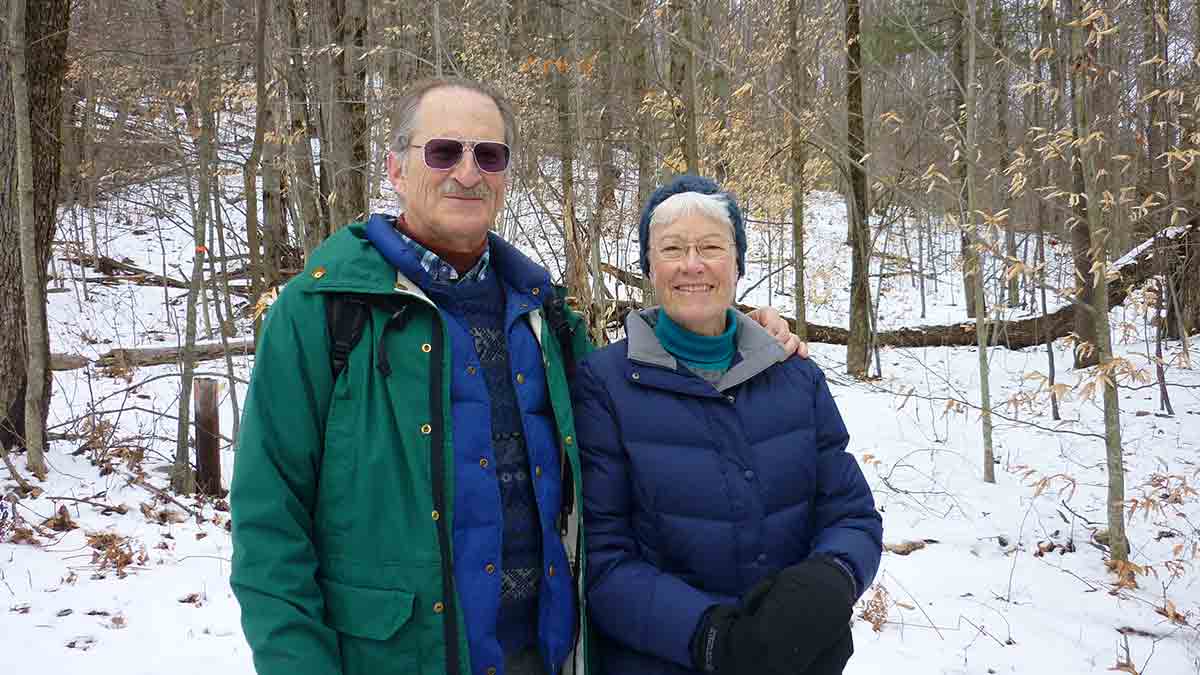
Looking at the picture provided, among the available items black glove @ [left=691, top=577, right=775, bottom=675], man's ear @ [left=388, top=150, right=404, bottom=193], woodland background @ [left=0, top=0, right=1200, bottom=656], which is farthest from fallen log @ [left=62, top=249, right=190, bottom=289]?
black glove @ [left=691, top=577, right=775, bottom=675]

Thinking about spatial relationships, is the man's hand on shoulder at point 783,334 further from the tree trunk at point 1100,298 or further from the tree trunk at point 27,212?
the tree trunk at point 27,212

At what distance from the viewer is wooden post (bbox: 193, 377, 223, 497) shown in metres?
7.05

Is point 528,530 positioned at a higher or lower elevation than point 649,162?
lower

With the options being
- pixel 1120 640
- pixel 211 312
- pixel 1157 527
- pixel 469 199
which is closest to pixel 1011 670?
pixel 1120 640

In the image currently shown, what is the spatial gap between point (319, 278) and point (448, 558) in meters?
0.63

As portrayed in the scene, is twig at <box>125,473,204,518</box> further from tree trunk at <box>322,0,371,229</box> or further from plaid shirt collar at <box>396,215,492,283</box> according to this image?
plaid shirt collar at <box>396,215,492,283</box>

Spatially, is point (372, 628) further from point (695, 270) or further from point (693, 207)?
point (693, 207)

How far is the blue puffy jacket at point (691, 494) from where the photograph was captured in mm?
1864

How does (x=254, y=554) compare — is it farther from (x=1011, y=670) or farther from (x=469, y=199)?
(x=1011, y=670)

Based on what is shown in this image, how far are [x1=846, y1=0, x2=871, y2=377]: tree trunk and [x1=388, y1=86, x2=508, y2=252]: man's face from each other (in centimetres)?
815

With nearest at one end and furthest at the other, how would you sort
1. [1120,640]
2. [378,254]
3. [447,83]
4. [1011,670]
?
[378,254] → [447,83] → [1011,670] → [1120,640]

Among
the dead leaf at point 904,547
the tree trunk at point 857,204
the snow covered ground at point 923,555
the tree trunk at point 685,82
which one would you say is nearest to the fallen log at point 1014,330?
the tree trunk at point 857,204

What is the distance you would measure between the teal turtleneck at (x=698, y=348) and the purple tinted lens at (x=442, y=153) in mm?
689

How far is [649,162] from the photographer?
9.21 m
